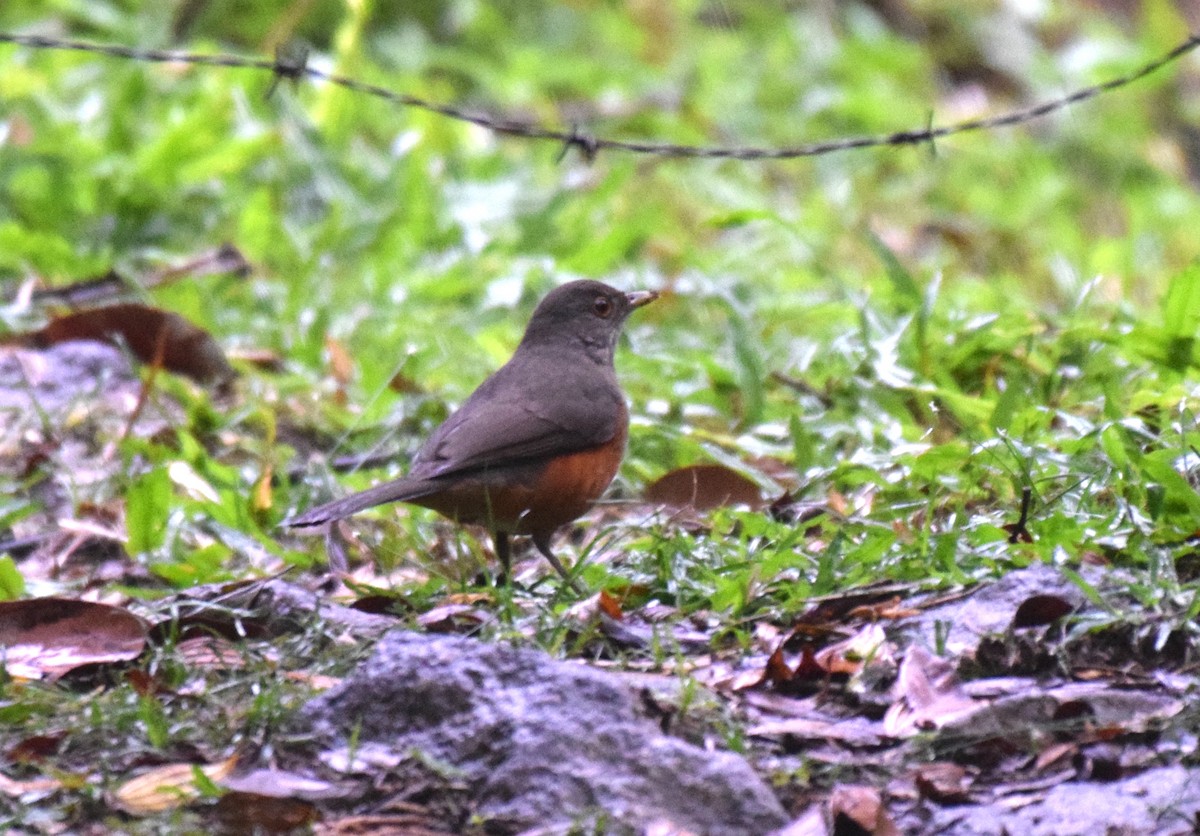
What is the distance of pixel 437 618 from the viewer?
376 centimetres

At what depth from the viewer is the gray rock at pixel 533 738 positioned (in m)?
2.92

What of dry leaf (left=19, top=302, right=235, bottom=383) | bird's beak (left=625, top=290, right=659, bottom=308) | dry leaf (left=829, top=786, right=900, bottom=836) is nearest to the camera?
dry leaf (left=829, top=786, right=900, bottom=836)

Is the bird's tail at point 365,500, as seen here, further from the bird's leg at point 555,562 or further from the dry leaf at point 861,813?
the dry leaf at point 861,813

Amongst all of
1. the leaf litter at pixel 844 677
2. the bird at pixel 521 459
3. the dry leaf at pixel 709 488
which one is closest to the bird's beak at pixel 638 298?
the bird at pixel 521 459

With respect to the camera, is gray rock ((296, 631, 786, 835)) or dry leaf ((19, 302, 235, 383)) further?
dry leaf ((19, 302, 235, 383))

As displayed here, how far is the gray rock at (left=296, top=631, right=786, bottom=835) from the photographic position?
2.92 meters

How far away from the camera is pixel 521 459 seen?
183 inches

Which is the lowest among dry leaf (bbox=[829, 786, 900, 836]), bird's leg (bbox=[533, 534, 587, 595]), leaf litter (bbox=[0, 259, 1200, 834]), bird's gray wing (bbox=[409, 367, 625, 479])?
dry leaf (bbox=[829, 786, 900, 836])

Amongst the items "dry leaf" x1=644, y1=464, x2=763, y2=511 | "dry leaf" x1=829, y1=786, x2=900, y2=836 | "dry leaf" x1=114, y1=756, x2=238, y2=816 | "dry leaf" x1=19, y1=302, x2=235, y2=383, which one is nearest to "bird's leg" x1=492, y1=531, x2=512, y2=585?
"dry leaf" x1=644, y1=464, x2=763, y2=511

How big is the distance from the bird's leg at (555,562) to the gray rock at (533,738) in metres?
0.66

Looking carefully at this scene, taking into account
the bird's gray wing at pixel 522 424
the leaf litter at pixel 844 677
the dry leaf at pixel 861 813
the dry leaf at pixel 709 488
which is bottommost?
the dry leaf at pixel 861 813

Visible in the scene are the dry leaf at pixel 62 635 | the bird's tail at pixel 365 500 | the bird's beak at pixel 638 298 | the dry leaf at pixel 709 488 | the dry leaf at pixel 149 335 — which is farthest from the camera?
the dry leaf at pixel 149 335

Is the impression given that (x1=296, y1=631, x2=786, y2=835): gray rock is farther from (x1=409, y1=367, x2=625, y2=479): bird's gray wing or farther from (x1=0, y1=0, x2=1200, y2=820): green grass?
(x1=409, y1=367, x2=625, y2=479): bird's gray wing

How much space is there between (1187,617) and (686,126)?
7.41m
